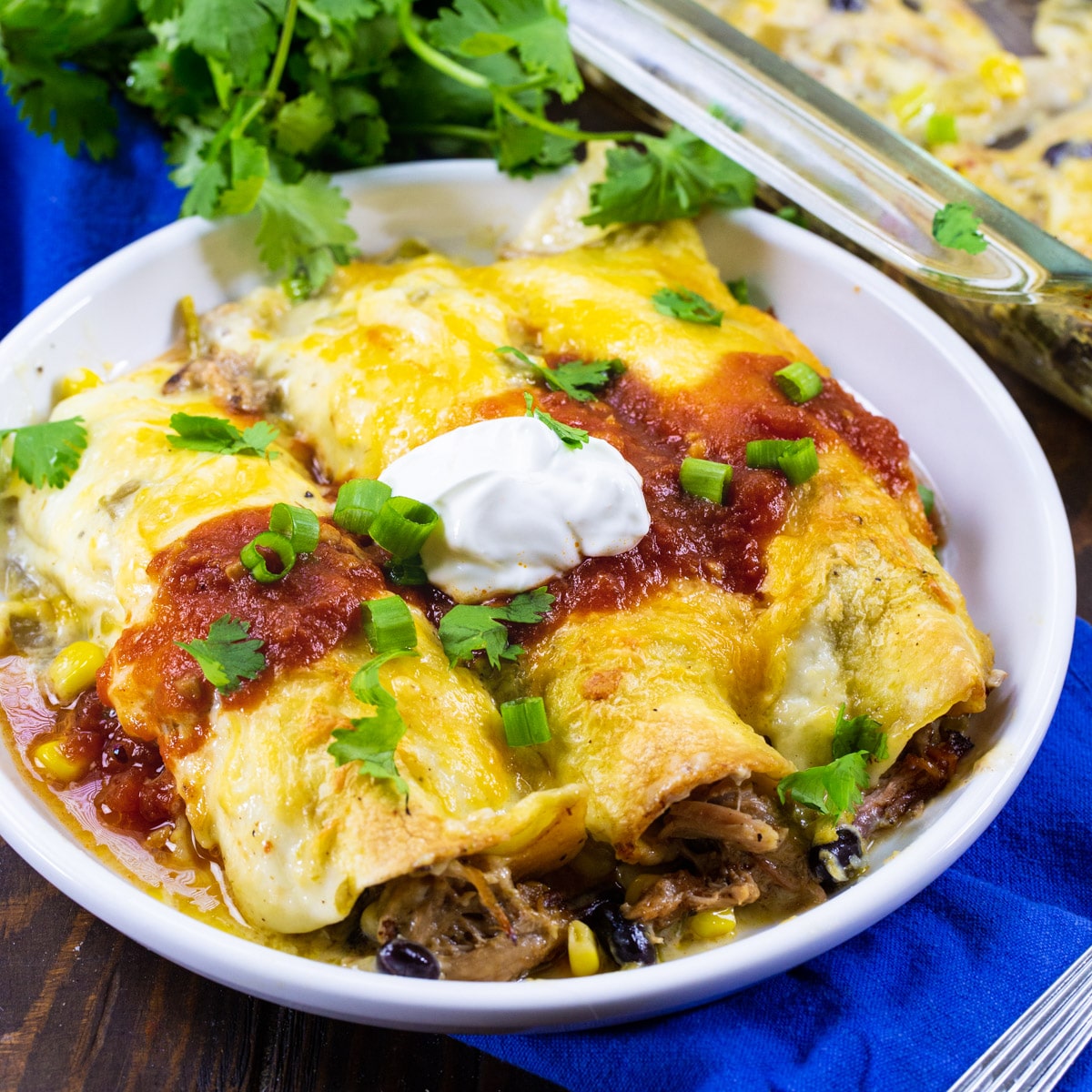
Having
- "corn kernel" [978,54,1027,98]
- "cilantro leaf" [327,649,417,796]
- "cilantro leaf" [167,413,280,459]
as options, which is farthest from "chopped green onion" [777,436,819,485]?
"corn kernel" [978,54,1027,98]

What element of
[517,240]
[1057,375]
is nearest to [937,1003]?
[1057,375]

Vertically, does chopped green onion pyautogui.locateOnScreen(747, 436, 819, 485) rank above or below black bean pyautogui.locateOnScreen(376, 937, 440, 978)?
above

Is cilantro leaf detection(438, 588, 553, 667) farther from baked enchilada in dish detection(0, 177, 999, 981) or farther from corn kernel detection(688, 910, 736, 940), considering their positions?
corn kernel detection(688, 910, 736, 940)

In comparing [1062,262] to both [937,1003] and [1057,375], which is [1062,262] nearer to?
[1057,375]

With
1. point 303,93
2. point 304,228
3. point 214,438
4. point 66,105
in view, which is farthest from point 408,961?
point 66,105

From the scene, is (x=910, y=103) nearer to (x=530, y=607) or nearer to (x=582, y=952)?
(x=530, y=607)

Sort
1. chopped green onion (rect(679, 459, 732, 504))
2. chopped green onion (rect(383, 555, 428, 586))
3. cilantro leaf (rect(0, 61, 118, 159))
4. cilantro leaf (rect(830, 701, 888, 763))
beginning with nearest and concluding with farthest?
cilantro leaf (rect(830, 701, 888, 763)) → chopped green onion (rect(383, 555, 428, 586)) → chopped green onion (rect(679, 459, 732, 504)) → cilantro leaf (rect(0, 61, 118, 159))
